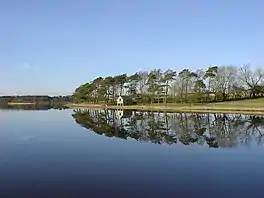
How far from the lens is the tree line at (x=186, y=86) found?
67.8 metres

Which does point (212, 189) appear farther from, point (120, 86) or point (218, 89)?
point (120, 86)

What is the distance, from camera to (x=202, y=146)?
55.6 feet

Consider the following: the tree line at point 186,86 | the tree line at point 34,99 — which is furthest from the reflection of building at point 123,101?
the tree line at point 34,99

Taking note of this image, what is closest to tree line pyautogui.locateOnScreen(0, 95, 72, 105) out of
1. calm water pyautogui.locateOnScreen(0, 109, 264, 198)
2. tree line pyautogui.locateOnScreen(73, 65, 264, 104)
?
tree line pyautogui.locateOnScreen(73, 65, 264, 104)

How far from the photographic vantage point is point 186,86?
67.9m

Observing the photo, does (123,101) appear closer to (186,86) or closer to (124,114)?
(186,86)

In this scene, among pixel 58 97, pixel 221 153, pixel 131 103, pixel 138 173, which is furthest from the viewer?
pixel 58 97

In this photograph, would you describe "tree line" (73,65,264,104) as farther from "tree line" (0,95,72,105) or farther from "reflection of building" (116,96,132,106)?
"tree line" (0,95,72,105)

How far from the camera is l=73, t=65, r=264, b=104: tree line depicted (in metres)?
67.8

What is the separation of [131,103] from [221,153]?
63.6 m

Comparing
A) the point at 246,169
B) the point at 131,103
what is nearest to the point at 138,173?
the point at 246,169

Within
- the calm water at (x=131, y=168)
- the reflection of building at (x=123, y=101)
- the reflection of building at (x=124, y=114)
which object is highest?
the reflection of building at (x=123, y=101)

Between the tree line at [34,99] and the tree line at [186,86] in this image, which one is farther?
the tree line at [34,99]

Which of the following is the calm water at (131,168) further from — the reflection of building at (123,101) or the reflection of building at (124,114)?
the reflection of building at (123,101)
